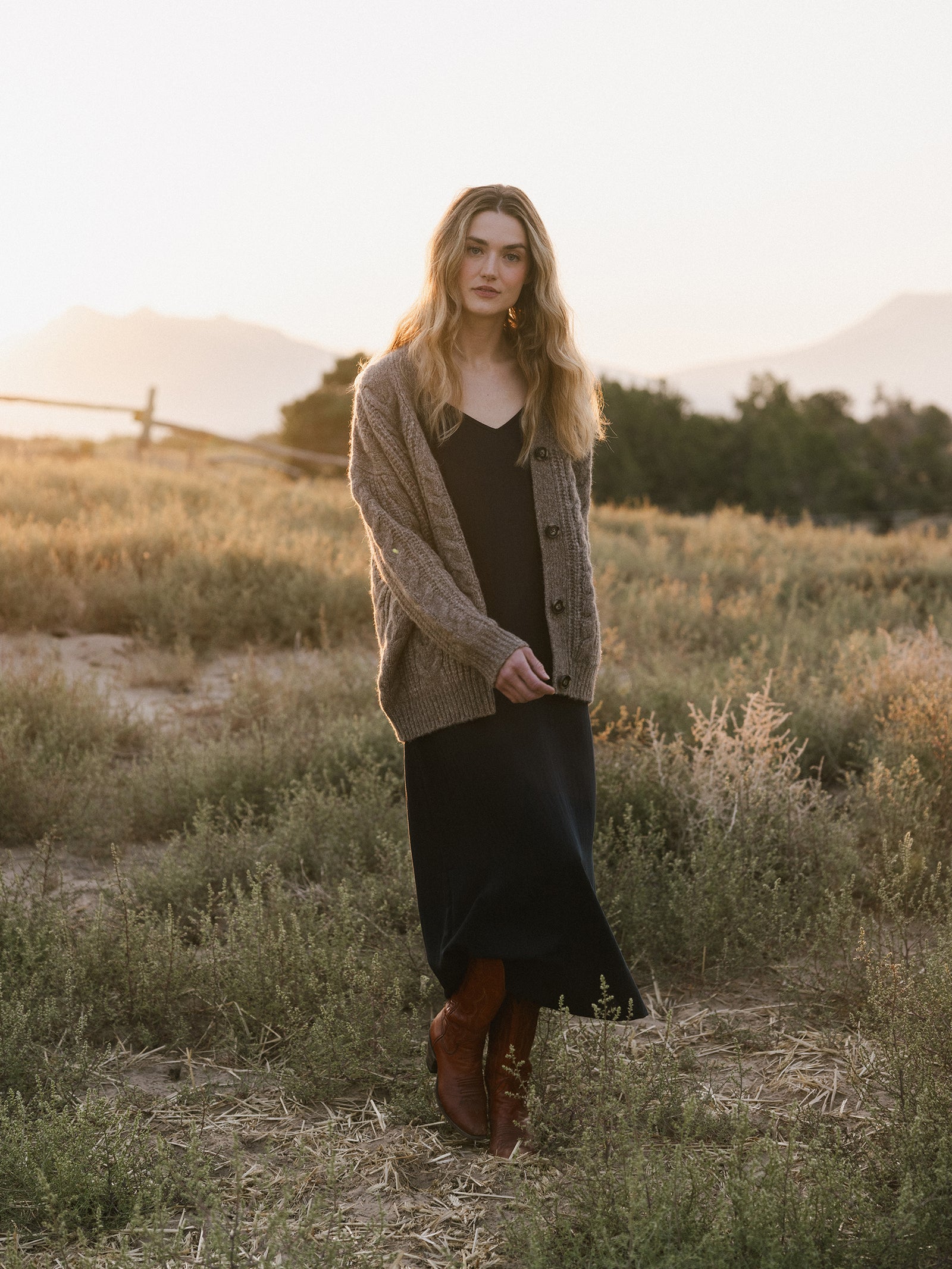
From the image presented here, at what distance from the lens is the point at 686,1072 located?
124 inches

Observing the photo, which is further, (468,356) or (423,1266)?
(468,356)

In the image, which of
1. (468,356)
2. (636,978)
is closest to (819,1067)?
(636,978)

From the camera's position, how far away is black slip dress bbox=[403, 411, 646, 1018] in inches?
102

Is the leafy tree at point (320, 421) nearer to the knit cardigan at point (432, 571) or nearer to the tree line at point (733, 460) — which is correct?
the tree line at point (733, 460)

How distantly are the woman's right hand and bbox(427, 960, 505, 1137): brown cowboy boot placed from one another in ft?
2.29

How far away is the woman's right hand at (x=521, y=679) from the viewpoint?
2.48 meters

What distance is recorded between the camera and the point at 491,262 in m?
2.69

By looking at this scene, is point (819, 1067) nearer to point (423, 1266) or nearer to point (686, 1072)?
point (686, 1072)

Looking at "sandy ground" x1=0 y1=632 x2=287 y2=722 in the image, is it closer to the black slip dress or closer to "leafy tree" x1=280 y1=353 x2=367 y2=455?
the black slip dress

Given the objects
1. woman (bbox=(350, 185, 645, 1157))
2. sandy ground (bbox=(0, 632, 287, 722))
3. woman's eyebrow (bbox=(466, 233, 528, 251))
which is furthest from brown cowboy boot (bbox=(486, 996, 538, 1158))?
sandy ground (bbox=(0, 632, 287, 722))

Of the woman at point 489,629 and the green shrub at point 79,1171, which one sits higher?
the woman at point 489,629

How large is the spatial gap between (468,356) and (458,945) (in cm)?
148

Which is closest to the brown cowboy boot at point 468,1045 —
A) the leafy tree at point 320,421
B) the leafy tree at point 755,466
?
the leafy tree at point 755,466

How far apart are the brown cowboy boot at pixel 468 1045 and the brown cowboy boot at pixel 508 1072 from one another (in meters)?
0.03
